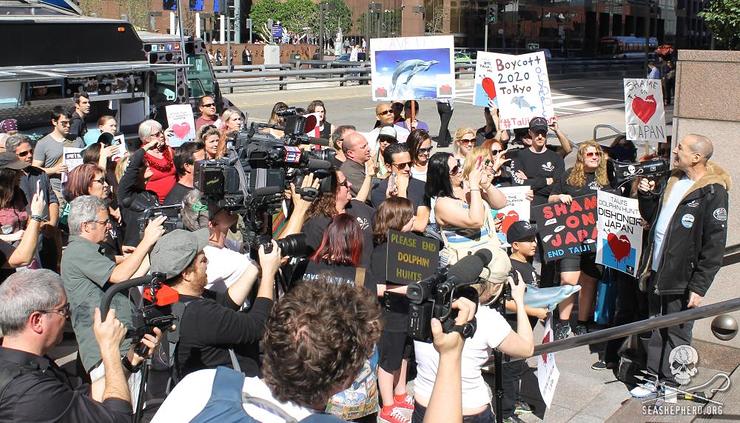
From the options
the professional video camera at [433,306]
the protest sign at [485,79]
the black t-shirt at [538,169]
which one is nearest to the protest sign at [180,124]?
the protest sign at [485,79]

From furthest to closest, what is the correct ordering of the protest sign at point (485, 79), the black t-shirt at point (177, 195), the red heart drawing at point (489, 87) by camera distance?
the red heart drawing at point (489, 87), the protest sign at point (485, 79), the black t-shirt at point (177, 195)

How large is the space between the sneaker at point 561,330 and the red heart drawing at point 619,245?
753mm

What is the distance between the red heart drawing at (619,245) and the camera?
7.19m

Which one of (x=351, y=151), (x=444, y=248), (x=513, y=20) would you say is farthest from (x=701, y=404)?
(x=513, y=20)

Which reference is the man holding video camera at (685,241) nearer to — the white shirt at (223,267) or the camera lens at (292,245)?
the camera lens at (292,245)

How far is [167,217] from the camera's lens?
18.6 ft

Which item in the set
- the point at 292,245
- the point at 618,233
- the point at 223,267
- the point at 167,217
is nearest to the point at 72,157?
the point at 167,217

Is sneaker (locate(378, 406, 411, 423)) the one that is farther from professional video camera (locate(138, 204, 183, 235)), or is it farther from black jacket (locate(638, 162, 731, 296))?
black jacket (locate(638, 162, 731, 296))

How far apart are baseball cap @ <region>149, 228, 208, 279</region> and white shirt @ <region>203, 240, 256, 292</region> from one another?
71cm

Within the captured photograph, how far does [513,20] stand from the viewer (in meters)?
68.6

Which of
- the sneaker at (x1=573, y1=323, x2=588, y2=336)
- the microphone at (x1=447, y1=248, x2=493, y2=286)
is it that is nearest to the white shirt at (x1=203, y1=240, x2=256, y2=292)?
the microphone at (x1=447, y1=248, x2=493, y2=286)

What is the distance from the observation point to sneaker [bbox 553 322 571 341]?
294 inches

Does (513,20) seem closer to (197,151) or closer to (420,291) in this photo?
(197,151)

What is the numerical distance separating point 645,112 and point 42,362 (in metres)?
7.49
